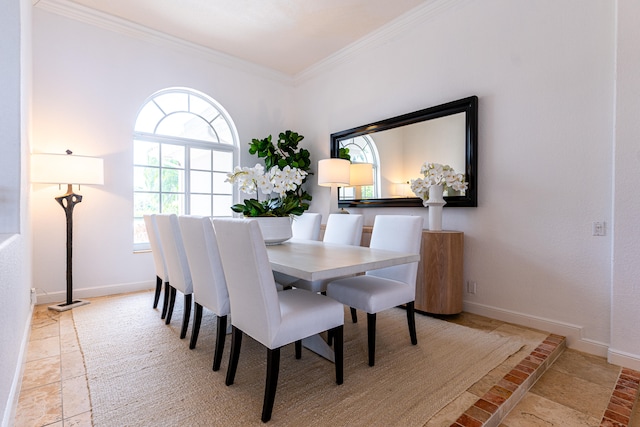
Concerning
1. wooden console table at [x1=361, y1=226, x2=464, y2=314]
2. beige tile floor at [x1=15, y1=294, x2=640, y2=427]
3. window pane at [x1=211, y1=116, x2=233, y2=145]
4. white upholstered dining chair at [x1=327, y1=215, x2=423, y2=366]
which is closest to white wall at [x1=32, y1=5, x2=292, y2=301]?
window pane at [x1=211, y1=116, x2=233, y2=145]

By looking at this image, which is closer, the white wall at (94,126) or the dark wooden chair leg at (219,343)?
the dark wooden chair leg at (219,343)

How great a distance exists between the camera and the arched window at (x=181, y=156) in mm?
3980

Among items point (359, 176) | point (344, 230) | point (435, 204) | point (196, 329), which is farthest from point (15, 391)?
point (359, 176)

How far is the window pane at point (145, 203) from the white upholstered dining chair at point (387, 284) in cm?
287

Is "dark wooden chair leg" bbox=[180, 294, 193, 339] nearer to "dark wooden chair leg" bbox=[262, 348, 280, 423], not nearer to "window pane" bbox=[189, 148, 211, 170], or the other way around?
"dark wooden chair leg" bbox=[262, 348, 280, 423]

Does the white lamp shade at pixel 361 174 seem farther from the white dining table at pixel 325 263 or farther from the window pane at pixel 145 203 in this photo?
the window pane at pixel 145 203

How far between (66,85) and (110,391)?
3234mm

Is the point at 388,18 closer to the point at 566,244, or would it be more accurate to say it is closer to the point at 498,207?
the point at 498,207

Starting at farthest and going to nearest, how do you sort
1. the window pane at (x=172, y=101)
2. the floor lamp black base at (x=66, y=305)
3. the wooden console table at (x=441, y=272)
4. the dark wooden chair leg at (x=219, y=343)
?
1. the window pane at (x=172, y=101)
2. the floor lamp black base at (x=66, y=305)
3. the wooden console table at (x=441, y=272)
4. the dark wooden chair leg at (x=219, y=343)

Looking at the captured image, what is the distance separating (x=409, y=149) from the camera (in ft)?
11.1

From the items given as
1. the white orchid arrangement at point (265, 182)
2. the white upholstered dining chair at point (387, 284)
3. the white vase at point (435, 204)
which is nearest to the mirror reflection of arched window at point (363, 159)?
the white vase at point (435, 204)

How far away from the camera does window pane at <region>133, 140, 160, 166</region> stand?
3.94 metres

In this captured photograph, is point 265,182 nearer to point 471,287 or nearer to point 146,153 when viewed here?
point 471,287

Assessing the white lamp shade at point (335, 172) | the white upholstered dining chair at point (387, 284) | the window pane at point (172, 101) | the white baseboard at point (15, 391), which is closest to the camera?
the white baseboard at point (15, 391)
